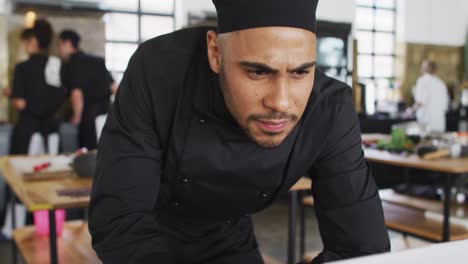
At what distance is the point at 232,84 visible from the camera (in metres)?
0.91

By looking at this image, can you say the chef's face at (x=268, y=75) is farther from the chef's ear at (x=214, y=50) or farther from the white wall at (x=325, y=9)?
the white wall at (x=325, y=9)

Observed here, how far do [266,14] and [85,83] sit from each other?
3.45 metres

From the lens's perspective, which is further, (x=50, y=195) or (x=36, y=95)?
(x=36, y=95)

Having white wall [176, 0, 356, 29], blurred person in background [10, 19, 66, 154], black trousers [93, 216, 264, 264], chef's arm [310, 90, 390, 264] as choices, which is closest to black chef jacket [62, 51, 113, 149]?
blurred person in background [10, 19, 66, 154]

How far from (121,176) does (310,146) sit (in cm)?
41

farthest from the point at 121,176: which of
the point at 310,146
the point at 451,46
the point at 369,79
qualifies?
the point at 451,46

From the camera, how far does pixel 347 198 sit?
1.11m

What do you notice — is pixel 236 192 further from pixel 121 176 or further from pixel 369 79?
pixel 369 79

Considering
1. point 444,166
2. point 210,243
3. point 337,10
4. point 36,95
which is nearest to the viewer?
point 210,243

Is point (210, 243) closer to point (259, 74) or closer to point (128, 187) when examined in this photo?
point (128, 187)

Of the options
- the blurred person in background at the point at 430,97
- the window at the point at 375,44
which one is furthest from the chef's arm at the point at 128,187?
the window at the point at 375,44

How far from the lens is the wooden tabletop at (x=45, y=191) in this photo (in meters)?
1.64

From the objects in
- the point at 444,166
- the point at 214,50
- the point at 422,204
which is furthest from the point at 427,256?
the point at 422,204

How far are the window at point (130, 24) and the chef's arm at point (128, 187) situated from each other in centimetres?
679
